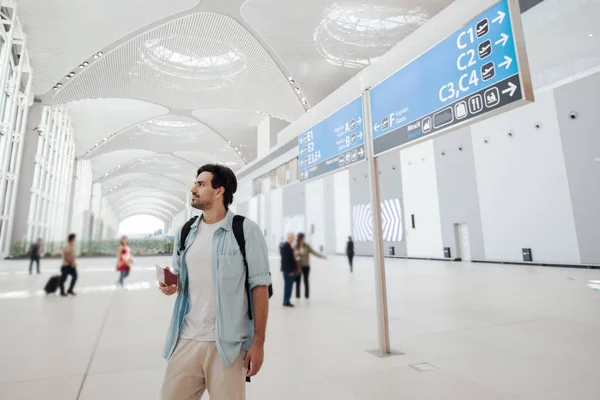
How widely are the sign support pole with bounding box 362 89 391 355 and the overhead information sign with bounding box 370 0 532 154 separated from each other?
103 mm

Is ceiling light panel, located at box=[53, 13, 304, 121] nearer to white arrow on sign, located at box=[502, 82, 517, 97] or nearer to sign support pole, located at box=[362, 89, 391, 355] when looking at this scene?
sign support pole, located at box=[362, 89, 391, 355]

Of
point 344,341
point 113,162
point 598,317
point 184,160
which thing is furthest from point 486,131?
point 113,162

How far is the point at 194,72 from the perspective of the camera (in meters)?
25.5

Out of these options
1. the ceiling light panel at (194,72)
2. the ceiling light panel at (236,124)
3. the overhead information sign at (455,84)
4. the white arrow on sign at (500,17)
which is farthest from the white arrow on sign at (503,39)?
the ceiling light panel at (236,124)

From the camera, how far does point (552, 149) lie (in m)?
14.4

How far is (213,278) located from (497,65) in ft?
9.09

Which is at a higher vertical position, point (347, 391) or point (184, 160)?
point (184, 160)

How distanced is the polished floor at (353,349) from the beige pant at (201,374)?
1.44 metres

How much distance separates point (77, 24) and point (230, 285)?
76.5ft

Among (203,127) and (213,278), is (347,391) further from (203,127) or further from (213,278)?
(203,127)

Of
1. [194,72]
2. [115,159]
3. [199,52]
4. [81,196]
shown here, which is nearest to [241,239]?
[199,52]

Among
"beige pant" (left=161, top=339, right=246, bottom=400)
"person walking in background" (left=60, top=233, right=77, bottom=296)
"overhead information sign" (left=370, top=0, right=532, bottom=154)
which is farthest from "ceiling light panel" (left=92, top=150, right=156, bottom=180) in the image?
"beige pant" (left=161, top=339, right=246, bottom=400)

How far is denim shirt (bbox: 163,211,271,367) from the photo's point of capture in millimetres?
1567

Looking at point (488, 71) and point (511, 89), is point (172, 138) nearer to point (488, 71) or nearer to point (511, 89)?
point (488, 71)
